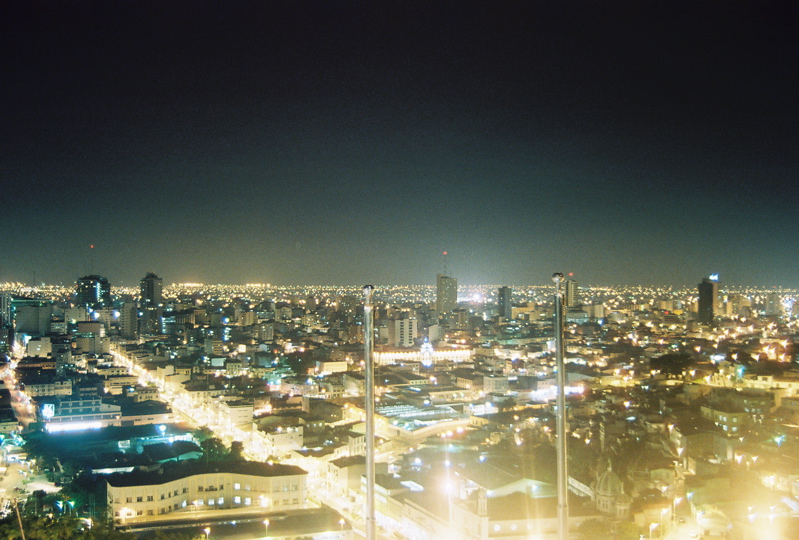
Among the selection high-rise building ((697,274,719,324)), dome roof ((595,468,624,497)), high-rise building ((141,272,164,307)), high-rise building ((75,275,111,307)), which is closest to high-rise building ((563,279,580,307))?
dome roof ((595,468,624,497))

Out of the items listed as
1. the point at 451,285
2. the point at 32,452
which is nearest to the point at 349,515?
the point at 32,452

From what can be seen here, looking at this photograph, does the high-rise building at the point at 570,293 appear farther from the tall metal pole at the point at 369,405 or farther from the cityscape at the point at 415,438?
the tall metal pole at the point at 369,405

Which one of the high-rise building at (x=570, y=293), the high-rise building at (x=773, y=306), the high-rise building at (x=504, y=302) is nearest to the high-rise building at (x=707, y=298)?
the high-rise building at (x=570, y=293)

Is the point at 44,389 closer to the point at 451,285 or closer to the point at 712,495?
the point at 712,495

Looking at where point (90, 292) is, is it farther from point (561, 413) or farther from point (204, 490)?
point (561, 413)

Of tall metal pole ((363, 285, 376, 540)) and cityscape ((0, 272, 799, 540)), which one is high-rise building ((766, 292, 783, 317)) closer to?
cityscape ((0, 272, 799, 540))

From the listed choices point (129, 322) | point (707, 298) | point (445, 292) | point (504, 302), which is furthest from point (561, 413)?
point (445, 292)
